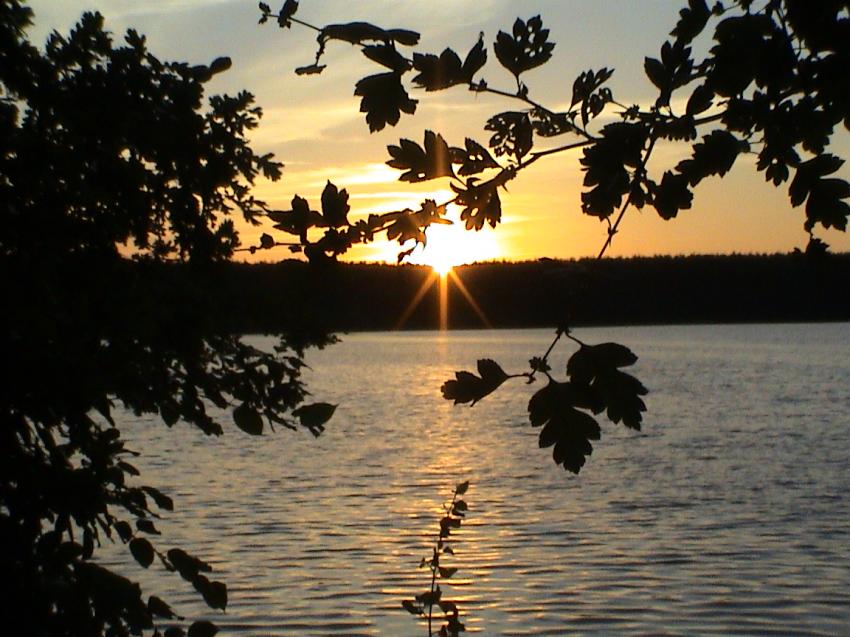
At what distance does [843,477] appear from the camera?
3256 cm

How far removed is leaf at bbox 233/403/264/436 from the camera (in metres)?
5.34

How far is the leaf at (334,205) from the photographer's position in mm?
2688

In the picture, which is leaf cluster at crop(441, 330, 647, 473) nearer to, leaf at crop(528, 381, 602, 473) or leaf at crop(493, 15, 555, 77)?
leaf at crop(528, 381, 602, 473)

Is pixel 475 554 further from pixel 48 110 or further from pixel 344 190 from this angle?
pixel 344 190

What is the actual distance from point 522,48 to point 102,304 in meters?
3.81

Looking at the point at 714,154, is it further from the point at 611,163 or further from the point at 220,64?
the point at 220,64

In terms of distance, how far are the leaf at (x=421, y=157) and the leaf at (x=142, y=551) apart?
3.54 metres

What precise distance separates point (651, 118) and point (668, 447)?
38.9 metres

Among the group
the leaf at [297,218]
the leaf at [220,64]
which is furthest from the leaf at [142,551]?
the leaf at [297,218]

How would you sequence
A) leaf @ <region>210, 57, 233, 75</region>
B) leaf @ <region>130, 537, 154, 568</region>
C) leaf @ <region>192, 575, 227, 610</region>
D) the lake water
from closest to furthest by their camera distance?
leaf @ <region>130, 537, 154, 568</region>
leaf @ <region>192, 575, 227, 610</region>
leaf @ <region>210, 57, 233, 75</region>
the lake water

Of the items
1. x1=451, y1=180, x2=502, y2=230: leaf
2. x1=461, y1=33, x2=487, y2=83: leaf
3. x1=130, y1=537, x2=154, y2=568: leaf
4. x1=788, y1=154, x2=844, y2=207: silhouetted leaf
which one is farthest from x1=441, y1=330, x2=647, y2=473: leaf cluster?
x1=130, y1=537, x2=154, y2=568: leaf

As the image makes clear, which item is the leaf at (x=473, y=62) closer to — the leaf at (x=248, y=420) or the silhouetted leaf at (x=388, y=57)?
the silhouetted leaf at (x=388, y=57)

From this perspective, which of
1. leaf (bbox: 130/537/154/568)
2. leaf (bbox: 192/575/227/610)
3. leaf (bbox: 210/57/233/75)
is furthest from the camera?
leaf (bbox: 210/57/233/75)

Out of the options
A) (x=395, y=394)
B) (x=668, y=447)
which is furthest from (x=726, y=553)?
(x=395, y=394)
